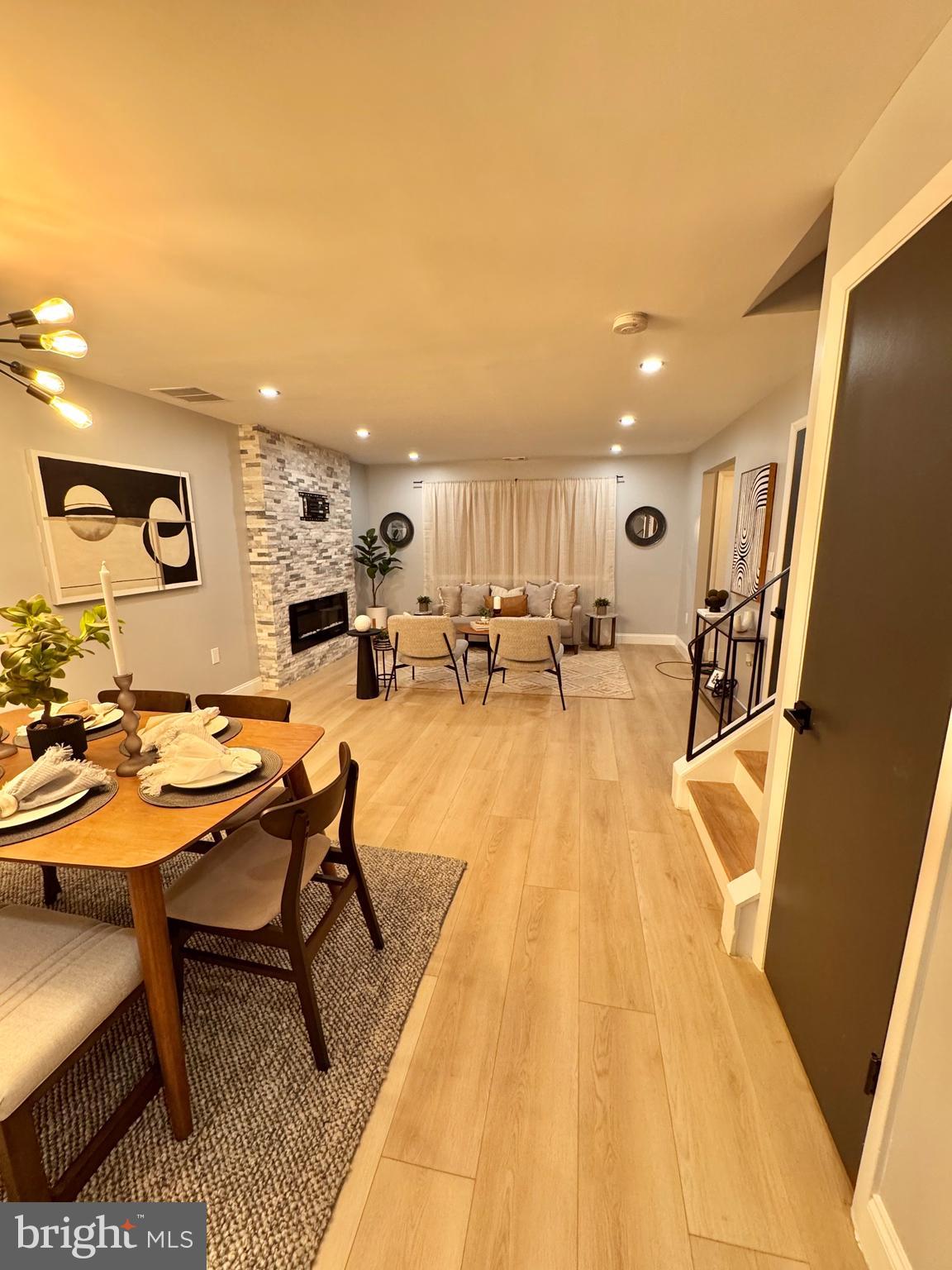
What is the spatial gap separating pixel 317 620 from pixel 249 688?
45.9 inches

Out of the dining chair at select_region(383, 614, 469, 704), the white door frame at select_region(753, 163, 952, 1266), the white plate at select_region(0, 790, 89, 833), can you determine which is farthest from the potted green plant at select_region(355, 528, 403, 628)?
the white door frame at select_region(753, 163, 952, 1266)

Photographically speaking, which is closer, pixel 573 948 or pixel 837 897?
pixel 837 897

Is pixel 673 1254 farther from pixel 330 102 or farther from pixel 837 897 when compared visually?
pixel 330 102

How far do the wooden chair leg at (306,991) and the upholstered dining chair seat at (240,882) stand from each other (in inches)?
3.7

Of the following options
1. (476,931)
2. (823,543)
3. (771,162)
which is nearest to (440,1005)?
(476,931)

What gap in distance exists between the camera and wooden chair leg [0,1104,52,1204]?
914 millimetres

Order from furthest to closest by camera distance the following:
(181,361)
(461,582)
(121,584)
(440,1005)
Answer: (461,582) → (121,584) → (181,361) → (440,1005)

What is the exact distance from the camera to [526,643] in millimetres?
4133

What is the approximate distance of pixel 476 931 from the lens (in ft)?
6.02

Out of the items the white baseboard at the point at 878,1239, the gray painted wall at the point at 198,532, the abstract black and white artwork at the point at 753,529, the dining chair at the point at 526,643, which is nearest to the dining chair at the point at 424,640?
the dining chair at the point at 526,643

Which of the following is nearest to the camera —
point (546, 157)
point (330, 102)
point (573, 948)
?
point (330, 102)

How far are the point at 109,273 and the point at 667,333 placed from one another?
2.45 meters

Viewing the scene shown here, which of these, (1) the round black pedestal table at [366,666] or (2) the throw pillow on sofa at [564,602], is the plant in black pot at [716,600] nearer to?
(2) the throw pillow on sofa at [564,602]

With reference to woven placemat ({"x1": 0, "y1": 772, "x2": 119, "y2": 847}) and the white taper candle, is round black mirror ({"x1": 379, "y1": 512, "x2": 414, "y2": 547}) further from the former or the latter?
woven placemat ({"x1": 0, "y1": 772, "x2": 119, "y2": 847})
